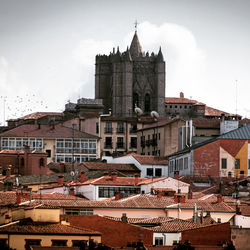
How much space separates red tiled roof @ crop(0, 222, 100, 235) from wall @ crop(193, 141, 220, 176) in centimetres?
4297

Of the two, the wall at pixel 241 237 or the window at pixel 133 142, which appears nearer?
the wall at pixel 241 237

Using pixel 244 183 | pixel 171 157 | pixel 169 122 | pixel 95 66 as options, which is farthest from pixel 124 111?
pixel 244 183

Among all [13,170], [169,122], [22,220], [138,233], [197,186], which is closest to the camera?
[22,220]

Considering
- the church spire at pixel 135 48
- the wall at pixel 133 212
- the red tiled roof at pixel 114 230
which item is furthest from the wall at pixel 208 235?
the church spire at pixel 135 48

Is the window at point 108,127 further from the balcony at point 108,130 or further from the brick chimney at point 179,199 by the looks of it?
the brick chimney at point 179,199

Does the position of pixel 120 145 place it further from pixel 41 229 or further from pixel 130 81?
pixel 41 229

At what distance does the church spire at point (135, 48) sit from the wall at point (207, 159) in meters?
105

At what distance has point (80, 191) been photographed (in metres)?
74.1

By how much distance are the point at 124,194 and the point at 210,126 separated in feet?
154

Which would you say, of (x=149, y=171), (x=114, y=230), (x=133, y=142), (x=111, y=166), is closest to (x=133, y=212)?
(x=114, y=230)

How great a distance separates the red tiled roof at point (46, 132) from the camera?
370 feet

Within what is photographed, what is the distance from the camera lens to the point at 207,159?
87.6 meters

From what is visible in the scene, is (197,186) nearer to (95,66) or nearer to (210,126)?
(210,126)

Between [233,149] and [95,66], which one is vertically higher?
[95,66]
